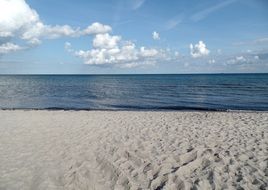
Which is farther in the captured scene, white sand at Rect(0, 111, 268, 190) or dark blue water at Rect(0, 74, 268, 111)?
dark blue water at Rect(0, 74, 268, 111)

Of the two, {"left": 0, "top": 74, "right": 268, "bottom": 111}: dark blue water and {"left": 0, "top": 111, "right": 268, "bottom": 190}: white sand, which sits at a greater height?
{"left": 0, "top": 111, "right": 268, "bottom": 190}: white sand

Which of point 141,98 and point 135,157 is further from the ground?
point 135,157

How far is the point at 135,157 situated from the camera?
334 inches

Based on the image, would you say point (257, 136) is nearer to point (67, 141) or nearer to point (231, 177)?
point (231, 177)

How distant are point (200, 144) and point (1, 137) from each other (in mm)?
8177

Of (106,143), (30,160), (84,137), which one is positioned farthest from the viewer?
(84,137)

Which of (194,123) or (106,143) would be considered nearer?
(106,143)

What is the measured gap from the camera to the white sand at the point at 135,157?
6.80m

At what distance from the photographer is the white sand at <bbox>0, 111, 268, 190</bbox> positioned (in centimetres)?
680

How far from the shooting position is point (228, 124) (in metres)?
13.6

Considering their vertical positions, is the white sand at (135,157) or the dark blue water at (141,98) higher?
the white sand at (135,157)

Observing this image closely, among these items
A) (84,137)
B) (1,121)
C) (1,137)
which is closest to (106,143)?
(84,137)

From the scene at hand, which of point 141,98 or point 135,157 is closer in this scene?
point 135,157

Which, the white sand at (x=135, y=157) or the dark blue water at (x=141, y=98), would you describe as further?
the dark blue water at (x=141, y=98)
